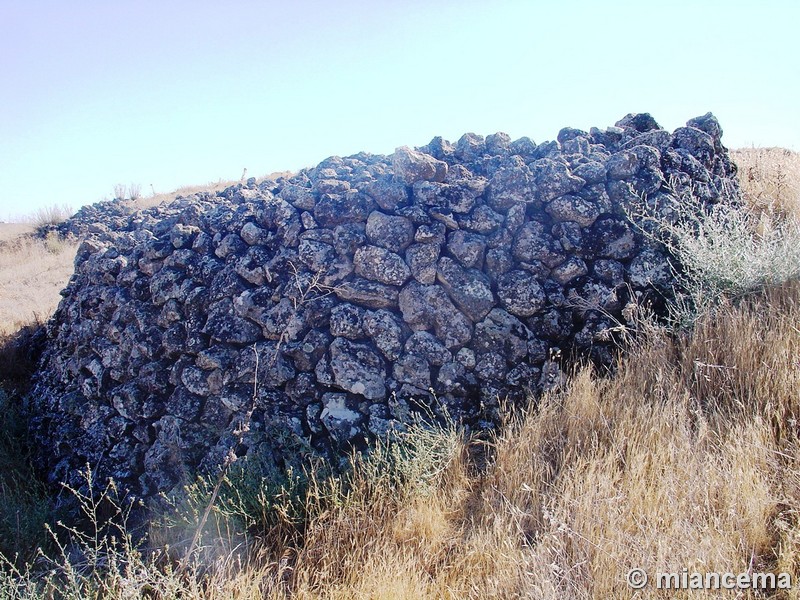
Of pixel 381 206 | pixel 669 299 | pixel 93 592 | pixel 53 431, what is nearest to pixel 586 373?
pixel 669 299

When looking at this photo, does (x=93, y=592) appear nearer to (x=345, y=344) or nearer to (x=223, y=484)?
(x=223, y=484)

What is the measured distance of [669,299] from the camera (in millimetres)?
4082

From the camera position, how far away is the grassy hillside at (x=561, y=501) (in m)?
2.44

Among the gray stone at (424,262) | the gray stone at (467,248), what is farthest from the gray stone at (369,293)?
the gray stone at (467,248)

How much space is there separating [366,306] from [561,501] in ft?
6.30

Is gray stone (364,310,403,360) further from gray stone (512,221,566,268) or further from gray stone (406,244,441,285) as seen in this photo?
gray stone (512,221,566,268)

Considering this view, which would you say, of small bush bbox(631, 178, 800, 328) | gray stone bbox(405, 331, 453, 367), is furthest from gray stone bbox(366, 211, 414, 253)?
small bush bbox(631, 178, 800, 328)

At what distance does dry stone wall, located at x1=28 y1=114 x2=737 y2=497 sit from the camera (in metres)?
3.78

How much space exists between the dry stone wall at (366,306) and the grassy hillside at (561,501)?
0.32 m

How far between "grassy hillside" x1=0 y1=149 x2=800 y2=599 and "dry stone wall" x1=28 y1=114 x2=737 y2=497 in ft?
1.06

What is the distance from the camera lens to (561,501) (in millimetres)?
2762

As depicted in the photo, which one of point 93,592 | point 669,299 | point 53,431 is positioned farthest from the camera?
point 53,431

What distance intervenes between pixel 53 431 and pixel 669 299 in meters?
5.22

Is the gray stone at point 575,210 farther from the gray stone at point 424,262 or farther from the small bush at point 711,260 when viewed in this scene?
the gray stone at point 424,262
